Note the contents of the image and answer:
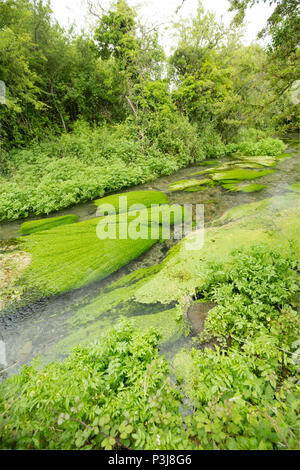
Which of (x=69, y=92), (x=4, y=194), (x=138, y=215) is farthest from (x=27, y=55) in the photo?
(x=138, y=215)

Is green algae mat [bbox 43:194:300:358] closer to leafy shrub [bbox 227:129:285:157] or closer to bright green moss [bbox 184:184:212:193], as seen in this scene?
bright green moss [bbox 184:184:212:193]

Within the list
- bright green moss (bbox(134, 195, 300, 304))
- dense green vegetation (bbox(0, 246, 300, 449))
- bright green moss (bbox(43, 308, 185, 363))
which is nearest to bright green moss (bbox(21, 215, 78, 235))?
bright green moss (bbox(134, 195, 300, 304))

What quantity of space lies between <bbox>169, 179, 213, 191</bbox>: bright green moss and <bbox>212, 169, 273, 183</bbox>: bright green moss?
67cm

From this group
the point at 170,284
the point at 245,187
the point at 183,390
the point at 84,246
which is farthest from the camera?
the point at 245,187

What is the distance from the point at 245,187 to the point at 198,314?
303 inches

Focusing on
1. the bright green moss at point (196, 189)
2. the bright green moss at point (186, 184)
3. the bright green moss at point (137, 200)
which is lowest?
the bright green moss at point (137, 200)

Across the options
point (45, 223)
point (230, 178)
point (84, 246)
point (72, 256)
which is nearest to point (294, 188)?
point (230, 178)

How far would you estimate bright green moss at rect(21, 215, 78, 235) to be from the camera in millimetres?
6445

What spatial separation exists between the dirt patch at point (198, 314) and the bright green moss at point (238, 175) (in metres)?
8.37

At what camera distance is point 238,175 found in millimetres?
10688

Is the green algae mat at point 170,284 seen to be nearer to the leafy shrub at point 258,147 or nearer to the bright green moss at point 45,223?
the bright green moss at point 45,223

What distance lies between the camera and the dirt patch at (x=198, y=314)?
3053mm

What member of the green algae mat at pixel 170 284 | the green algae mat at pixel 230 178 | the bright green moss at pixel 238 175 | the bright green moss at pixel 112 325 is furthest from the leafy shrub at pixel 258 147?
the bright green moss at pixel 112 325

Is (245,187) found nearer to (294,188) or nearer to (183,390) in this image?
(294,188)
